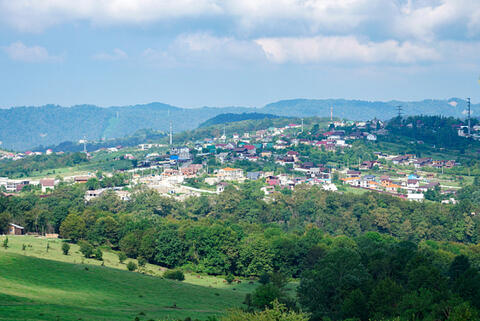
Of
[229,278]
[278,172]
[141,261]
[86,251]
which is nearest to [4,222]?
[86,251]

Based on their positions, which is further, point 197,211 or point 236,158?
point 236,158

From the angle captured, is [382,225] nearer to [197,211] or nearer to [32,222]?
[197,211]

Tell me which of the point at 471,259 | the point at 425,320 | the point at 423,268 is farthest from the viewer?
the point at 471,259

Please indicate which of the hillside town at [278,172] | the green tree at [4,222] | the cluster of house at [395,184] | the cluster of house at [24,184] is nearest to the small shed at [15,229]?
the green tree at [4,222]

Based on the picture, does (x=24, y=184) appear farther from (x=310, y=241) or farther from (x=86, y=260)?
(x=310, y=241)

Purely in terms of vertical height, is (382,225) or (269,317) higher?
(269,317)

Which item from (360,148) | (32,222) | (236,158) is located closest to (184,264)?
(32,222)

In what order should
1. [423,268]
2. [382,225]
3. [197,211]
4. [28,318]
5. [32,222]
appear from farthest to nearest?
[197,211] < [382,225] < [32,222] < [423,268] < [28,318]
